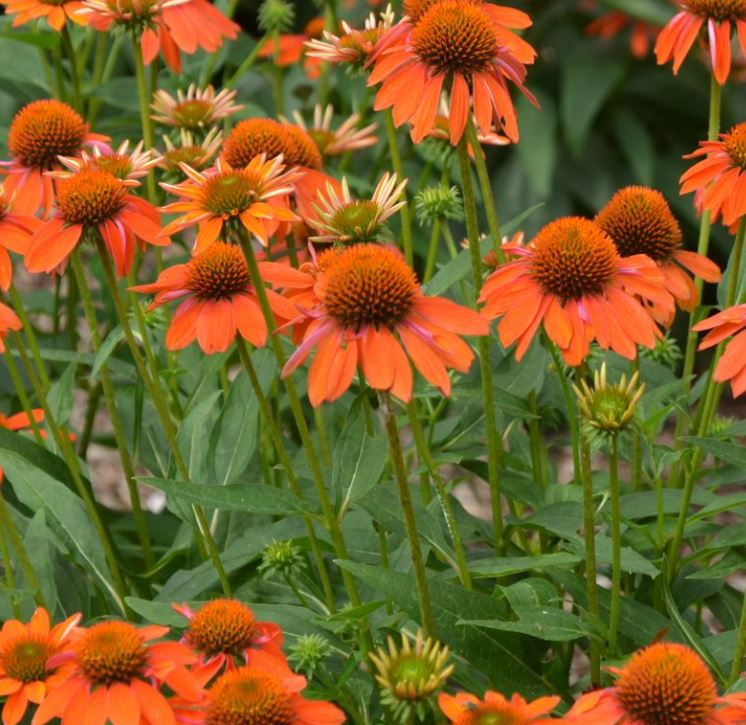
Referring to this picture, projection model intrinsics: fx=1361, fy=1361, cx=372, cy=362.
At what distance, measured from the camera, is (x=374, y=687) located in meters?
1.30

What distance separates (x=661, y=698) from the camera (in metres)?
0.99

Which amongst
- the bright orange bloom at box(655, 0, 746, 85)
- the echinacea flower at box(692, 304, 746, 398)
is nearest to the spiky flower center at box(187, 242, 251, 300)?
the echinacea flower at box(692, 304, 746, 398)

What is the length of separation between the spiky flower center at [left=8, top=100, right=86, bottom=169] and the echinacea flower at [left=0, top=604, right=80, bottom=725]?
2.10 ft

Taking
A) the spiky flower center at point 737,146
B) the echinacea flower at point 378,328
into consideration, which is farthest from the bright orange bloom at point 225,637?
the spiky flower center at point 737,146

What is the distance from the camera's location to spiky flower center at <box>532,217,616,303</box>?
1.23 metres

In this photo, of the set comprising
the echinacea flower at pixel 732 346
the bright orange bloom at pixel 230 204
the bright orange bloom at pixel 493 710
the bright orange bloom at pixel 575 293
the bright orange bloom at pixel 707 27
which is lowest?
the bright orange bloom at pixel 493 710

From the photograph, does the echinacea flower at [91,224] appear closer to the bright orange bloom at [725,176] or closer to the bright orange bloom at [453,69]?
the bright orange bloom at [453,69]

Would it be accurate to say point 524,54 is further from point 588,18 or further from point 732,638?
point 588,18

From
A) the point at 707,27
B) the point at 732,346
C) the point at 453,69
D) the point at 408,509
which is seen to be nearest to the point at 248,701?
the point at 408,509

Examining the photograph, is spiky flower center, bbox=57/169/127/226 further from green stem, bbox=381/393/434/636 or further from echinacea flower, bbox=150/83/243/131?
echinacea flower, bbox=150/83/243/131

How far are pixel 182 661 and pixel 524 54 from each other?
2.31 feet

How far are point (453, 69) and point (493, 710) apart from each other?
2.12ft

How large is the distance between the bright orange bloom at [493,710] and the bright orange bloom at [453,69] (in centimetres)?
54

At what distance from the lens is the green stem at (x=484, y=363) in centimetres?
128
